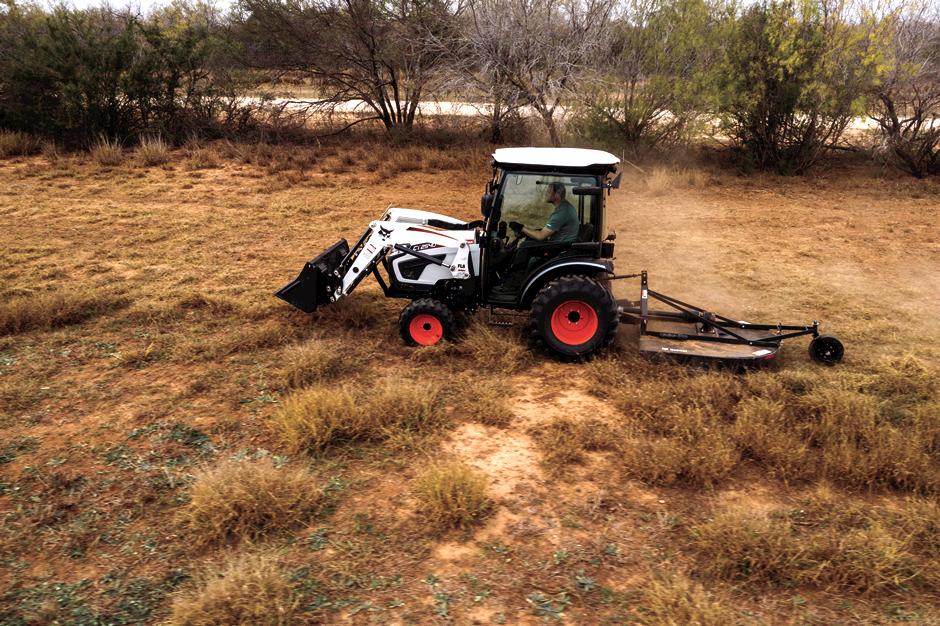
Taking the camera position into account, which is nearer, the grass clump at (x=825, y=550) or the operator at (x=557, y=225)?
the grass clump at (x=825, y=550)

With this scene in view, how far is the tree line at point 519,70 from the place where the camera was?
13.6 meters

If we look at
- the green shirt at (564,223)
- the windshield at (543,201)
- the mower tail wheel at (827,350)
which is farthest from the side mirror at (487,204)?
the mower tail wheel at (827,350)

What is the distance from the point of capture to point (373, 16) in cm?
1633

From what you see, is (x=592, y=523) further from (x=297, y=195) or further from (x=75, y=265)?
(x=297, y=195)

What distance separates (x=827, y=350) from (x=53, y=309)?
7715 mm

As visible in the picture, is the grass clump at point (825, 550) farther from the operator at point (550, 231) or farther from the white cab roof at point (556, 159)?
the white cab roof at point (556, 159)

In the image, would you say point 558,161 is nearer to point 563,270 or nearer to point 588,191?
point 588,191

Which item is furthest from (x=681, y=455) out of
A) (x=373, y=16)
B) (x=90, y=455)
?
(x=373, y=16)

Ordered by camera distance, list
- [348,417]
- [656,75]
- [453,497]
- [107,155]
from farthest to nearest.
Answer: [107,155] → [656,75] → [348,417] → [453,497]

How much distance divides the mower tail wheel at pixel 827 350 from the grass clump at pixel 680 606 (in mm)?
3465

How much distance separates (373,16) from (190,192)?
660cm

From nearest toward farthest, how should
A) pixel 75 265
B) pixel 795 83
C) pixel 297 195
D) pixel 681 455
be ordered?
pixel 681 455, pixel 75 265, pixel 297 195, pixel 795 83

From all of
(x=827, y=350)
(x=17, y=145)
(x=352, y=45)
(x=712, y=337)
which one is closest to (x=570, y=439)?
(x=712, y=337)

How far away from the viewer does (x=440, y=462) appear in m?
4.68
